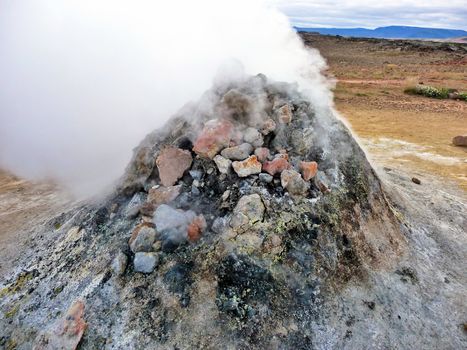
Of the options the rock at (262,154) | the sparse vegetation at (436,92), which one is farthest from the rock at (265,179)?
the sparse vegetation at (436,92)

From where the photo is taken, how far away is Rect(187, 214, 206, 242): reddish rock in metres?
3.93

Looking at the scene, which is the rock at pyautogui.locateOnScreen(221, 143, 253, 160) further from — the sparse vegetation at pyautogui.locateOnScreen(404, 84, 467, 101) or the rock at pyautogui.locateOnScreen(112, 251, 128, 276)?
the sparse vegetation at pyautogui.locateOnScreen(404, 84, 467, 101)

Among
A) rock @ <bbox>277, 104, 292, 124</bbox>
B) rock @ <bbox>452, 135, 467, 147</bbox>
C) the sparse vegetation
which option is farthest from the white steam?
the sparse vegetation

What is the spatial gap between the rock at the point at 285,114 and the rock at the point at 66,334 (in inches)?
116

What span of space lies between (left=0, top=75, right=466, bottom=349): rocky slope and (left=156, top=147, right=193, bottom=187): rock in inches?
0.6

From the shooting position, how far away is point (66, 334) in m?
3.48

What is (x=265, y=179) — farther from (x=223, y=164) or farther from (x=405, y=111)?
(x=405, y=111)

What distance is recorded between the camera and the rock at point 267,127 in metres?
4.71

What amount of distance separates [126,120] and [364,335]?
590cm

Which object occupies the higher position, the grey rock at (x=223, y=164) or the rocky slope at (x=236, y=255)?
the grey rock at (x=223, y=164)

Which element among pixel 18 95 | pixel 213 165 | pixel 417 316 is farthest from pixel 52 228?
pixel 18 95

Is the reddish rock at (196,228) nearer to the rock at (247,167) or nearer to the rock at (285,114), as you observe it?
the rock at (247,167)

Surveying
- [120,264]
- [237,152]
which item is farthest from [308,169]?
[120,264]

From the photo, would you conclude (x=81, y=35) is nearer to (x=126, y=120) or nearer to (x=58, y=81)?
(x=58, y=81)
